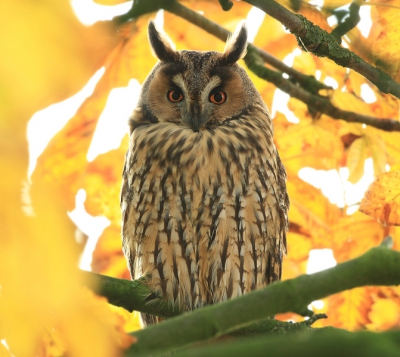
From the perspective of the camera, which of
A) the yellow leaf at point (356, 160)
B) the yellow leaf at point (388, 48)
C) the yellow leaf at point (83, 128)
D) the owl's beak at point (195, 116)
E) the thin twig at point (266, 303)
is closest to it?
the thin twig at point (266, 303)

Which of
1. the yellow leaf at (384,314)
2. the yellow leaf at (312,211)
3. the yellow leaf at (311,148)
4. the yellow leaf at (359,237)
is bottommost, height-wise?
the yellow leaf at (384,314)

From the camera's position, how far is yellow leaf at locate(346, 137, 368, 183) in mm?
2693

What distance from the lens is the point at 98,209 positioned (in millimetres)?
2959

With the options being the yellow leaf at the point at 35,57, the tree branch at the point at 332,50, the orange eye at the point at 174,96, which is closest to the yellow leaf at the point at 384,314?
the tree branch at the point at 332,50

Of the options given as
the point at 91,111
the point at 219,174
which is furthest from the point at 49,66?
the point at 219,174

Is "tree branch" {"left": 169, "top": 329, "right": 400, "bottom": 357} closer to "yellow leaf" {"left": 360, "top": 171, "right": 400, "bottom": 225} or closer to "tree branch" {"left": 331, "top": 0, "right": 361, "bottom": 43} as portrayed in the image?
"yellow leaf" {"left": 360, "top": 171, "right": 400, "bottom": 225}

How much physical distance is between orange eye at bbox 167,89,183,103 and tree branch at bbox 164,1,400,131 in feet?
1.15

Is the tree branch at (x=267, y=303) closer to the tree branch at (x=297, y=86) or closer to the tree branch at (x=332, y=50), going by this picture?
the tree branch at (x=332, y=50)

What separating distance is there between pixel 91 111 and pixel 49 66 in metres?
1.73

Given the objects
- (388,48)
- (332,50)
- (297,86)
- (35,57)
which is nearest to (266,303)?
(35,57)

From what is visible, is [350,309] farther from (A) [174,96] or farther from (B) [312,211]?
(A) [174,96]

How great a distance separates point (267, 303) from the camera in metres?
1.12

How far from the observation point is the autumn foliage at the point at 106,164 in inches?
22.3

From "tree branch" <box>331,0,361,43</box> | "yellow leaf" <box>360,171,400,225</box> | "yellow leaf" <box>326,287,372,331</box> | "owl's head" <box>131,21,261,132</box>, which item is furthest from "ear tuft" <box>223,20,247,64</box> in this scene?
"yellow leaf" <box>326,287,372,331</box>
